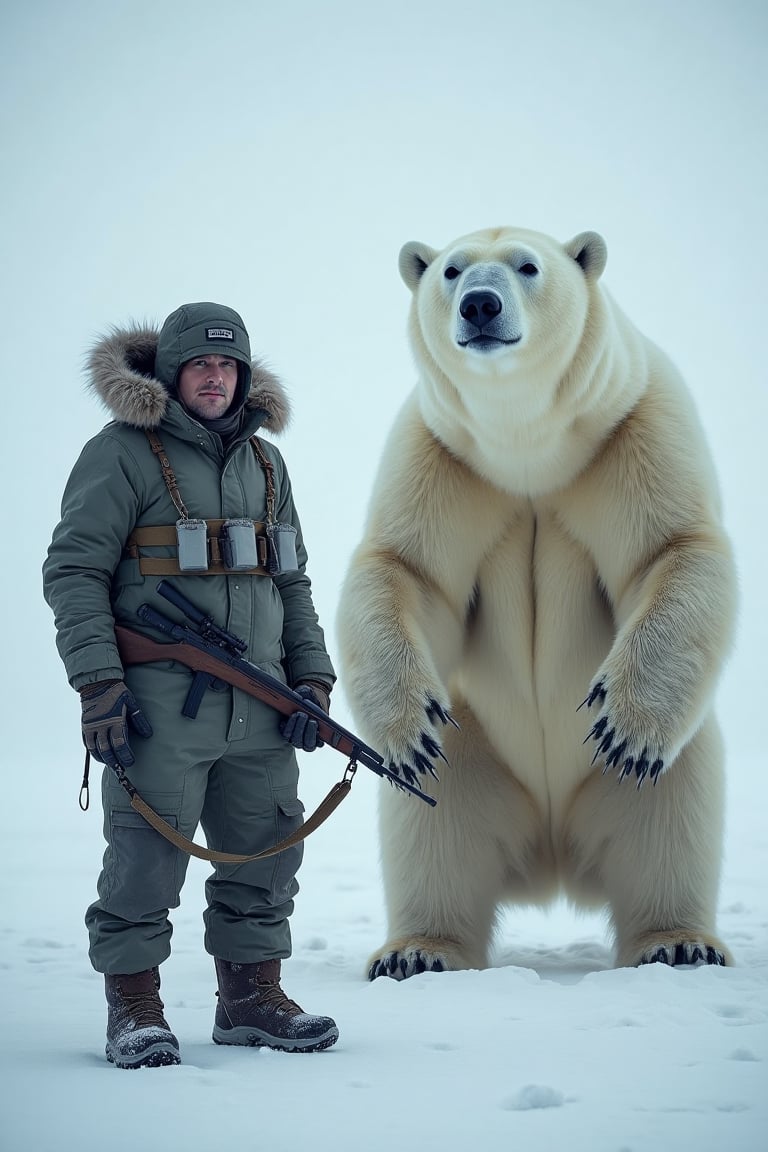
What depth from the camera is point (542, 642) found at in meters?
4.13

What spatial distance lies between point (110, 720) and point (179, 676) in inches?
8.6

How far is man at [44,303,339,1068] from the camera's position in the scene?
273 cm

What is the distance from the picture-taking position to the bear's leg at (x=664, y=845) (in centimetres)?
404

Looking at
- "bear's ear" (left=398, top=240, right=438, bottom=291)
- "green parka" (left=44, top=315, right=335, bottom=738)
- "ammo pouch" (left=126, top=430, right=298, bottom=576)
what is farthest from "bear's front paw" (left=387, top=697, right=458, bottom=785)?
"bear's ear" (left=398, top=240, right=438, bottom=291)

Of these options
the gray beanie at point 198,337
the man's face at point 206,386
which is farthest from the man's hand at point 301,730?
the gray beanie at point 198,337

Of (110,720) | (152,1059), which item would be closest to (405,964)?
(152,1059)

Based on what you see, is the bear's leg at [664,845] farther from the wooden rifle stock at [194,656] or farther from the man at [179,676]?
the wooden rifle stock at [194,656]

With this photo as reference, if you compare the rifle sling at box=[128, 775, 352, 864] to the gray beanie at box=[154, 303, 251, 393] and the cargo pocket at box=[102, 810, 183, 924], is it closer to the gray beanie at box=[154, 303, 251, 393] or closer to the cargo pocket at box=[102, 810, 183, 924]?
the cargo pocket at box=[102, 810, 183, 924]

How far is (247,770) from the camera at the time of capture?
117 inches

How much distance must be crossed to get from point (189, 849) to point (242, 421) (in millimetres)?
1059

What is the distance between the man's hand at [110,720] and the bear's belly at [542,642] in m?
1.68

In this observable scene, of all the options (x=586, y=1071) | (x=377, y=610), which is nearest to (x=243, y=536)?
(x=377, y=610)

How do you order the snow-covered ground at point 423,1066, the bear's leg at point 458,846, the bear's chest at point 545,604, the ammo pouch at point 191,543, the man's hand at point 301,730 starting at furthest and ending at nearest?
the bear's leg at point 458,846 < the bear's chest at point 545,604 < the man's hand at point 301,730 < the ammo pouch at point 191,543 < the snow-covered ground at point 423,1066

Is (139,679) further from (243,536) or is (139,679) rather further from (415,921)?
(415,921)
